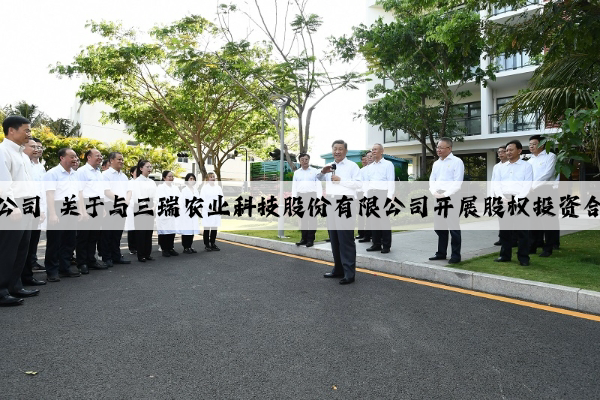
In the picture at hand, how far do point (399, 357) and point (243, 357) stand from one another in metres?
1.12

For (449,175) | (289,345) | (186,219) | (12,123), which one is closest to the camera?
(289,345)

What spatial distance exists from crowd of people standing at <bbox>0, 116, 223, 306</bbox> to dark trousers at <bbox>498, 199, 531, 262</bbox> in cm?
536

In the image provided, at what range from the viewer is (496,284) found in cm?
512

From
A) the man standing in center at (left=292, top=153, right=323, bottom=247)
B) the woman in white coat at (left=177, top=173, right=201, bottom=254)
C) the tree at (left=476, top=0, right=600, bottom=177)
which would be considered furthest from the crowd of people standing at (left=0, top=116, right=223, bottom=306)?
the tree at (left=476, top=0, right=600, bottom=177)

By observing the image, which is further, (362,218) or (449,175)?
(362,218)

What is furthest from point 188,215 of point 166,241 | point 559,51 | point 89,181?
point 559,51

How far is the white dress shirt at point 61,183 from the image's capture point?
6.04m

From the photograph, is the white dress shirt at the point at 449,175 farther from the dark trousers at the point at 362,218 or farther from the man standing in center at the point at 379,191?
the dark trousers at the point at 362,218

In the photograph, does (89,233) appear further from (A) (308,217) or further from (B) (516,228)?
(B) (516,228)

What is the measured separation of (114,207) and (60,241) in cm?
140

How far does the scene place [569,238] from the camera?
30.1ft

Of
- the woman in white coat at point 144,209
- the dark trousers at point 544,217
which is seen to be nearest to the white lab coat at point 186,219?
the woman in white coat at point 144,209

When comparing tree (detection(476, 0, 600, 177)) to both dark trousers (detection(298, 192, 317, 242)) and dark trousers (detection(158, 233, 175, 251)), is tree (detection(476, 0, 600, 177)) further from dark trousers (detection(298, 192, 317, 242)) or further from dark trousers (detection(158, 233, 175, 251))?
dark trousers (detection(158, 233, 175, 251))

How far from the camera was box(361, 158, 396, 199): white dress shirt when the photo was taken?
7.90 m
